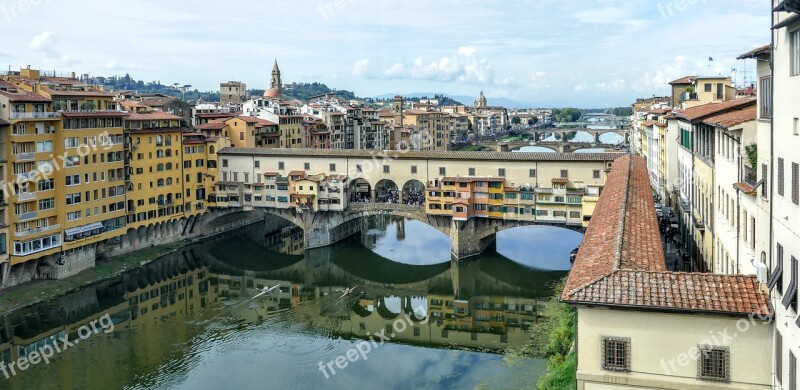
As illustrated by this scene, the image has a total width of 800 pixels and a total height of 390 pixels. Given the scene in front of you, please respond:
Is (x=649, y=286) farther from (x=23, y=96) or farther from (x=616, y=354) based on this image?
(x=23, y=96)

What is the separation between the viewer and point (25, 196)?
31.6m

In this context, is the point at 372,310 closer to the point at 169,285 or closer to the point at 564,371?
the point at 169,285

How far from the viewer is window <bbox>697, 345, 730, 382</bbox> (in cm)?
1080

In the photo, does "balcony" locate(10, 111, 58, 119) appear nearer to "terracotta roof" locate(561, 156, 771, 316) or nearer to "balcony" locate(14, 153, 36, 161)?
"balcony" locate(14, 153, 36, 161)

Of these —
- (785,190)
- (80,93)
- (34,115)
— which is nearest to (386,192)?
(80,93)

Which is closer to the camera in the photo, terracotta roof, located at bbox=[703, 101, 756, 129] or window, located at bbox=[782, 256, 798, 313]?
window, located at bbox=[782, 256, 798, 313]

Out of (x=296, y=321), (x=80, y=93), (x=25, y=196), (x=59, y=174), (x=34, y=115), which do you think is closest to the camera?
(x=296, y=321)

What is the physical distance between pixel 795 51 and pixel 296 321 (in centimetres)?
2229

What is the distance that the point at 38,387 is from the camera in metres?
21.7

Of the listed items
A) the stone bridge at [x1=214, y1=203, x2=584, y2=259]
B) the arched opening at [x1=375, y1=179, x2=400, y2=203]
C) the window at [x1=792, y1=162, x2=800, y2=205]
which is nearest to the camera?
the window at [x1=792, y1=162, x2=800, y2=205]

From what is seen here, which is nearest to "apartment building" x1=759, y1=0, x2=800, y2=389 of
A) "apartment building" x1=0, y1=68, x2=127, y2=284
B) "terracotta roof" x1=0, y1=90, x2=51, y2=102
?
"apartment building" x1=0, y1=68, x2=127, y2=284

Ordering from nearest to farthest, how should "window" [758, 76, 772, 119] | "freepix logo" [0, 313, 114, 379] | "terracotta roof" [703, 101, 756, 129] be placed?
1. "window" [758, 76, 772, 119]
2. "terracotta roof" [703, 101, 756, 129]
3. "freepix logo" [0, 313, 114, 379]

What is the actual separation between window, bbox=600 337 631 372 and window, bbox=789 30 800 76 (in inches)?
178

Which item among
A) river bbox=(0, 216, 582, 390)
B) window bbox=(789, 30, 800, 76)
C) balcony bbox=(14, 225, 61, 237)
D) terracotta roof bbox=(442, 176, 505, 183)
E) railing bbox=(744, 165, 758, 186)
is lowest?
river bbox=(0, 216, 582, 390)
